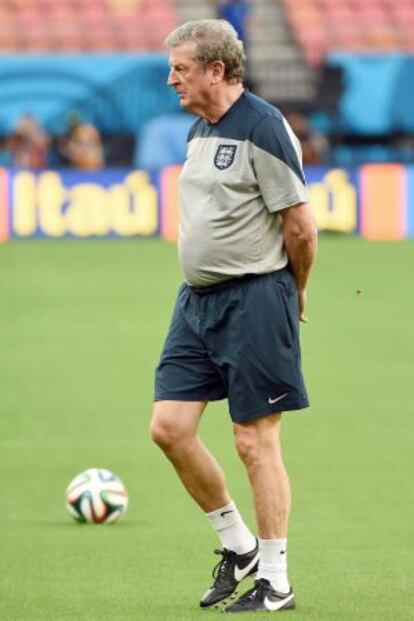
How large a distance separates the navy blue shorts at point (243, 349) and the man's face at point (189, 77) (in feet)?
2.32

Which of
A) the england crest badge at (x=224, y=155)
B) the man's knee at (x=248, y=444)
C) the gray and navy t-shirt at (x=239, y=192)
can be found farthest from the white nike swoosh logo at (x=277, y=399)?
the england crest badge at (x=224, y=155)

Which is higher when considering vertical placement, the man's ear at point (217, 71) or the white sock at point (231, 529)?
the man's ear at point (217, 71)

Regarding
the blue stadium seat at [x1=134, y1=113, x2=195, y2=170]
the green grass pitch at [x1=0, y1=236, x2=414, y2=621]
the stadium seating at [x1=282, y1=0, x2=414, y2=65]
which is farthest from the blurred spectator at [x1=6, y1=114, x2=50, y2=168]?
the green grass pitch at [x1=0, y1=236, x2=414, y2=621]

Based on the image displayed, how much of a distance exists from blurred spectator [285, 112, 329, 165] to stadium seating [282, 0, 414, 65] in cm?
271

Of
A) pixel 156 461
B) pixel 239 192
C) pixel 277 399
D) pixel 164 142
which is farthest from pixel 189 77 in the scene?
pixel 164 142

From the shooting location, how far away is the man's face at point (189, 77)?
6586 mm

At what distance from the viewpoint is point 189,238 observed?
675 cm

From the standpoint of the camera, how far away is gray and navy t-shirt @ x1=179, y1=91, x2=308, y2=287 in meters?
6.54

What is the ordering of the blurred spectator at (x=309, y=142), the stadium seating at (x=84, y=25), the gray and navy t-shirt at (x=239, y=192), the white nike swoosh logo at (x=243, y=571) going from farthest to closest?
the stadium seating at (x=84, y=25) < the blurred spectator at (x=309, y=142) < the white nike swoosh logo at (x=243, y=571) < the gray and navy t-shirt at (x=239, y=192)

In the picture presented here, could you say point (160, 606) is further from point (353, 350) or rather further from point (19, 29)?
point (19, 29)

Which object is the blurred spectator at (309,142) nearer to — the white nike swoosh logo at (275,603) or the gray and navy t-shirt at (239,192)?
the gray and navy t-shirt at (239,192)

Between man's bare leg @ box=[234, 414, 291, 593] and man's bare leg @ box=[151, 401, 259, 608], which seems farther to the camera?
man's bare leg @ box=[151, 401, 259, 608]

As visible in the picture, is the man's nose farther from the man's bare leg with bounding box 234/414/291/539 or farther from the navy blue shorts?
the man's bare leg with bounding box 234/414/291/539

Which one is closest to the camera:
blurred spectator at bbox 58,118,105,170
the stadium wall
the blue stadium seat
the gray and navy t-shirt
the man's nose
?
the gray and navy t-shirt
